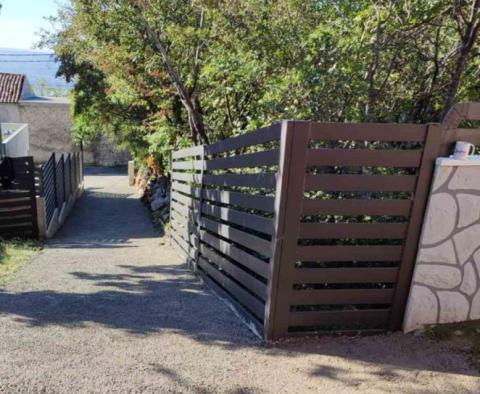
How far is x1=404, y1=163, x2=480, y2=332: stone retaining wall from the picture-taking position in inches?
107

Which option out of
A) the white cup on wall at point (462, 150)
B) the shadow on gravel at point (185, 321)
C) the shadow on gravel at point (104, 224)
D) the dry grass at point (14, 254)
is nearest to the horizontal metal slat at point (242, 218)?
the shadow on gravel at point (185, 321)

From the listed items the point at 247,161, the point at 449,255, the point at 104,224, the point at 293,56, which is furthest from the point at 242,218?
the point at 104,224

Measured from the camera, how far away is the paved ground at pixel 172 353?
92.0 inches

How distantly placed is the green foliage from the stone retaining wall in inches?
45.7

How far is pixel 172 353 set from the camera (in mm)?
2723

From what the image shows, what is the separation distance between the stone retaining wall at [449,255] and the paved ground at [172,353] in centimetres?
29

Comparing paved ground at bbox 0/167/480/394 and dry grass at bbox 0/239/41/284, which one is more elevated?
paved ground at bbox 0/167/480/394

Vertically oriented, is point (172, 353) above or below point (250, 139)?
below

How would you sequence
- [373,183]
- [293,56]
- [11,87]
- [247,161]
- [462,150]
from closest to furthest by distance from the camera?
[462,150] < [373,183] < [247,161] < [293,56] < [11,87]

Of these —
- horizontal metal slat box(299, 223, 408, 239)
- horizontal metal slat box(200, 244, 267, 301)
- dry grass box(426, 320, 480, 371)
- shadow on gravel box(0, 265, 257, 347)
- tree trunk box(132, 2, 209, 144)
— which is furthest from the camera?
tree trunk box(132, 2, 209, 144)

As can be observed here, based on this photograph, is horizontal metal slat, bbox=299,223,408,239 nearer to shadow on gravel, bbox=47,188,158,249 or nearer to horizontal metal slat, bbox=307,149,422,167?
horizontal metal slat, bbox=307,149,422,167

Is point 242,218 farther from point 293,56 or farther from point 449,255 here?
point 293,56

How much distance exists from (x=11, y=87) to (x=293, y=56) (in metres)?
24.4

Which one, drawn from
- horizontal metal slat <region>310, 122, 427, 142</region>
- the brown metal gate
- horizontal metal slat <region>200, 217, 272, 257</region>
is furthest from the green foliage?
horizontal metal slat <region>200, 217, 272, 257</region>
